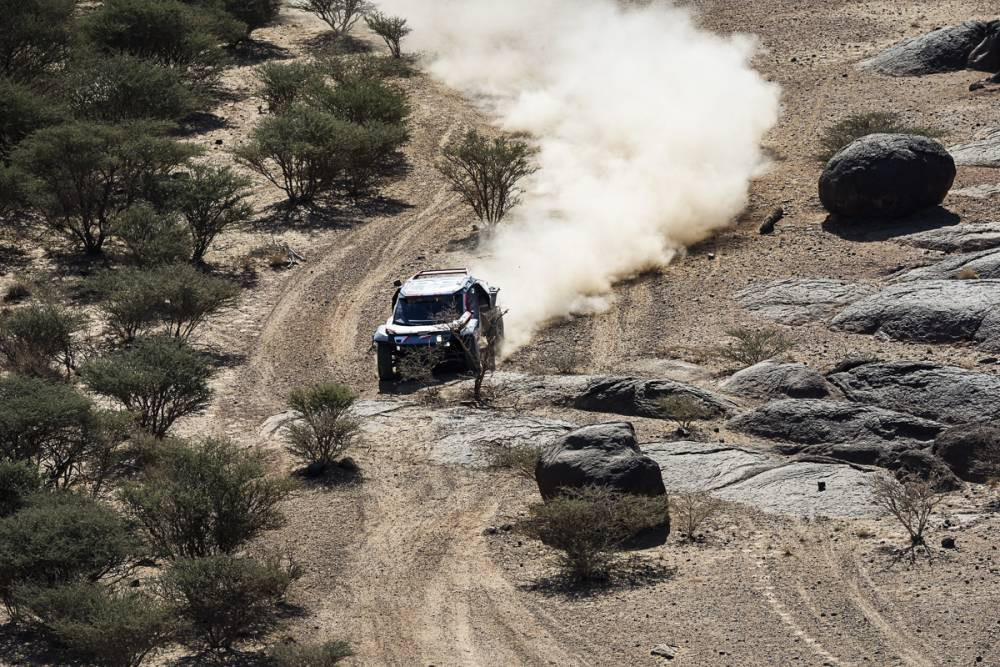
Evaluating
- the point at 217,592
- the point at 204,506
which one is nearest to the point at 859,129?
the point at 204,506

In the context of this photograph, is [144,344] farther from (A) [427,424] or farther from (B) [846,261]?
(B) [846,261]

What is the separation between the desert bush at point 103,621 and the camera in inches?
568

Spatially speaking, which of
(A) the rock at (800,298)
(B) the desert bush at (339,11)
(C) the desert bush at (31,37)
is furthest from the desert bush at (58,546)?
(B) the desert bush at (339,11)

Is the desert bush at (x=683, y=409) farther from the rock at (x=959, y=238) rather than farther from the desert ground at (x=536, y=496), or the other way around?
the rock at (x=959, y=238)

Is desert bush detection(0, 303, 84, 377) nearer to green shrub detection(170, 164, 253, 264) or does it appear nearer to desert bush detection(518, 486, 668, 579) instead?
green shrub detection(170, 164, 253, 264)

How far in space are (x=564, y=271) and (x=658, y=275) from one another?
7.47 feet

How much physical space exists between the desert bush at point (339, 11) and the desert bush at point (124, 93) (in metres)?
13.5

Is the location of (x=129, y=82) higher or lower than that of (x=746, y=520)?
higher

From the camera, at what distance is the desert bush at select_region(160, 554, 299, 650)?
15.5m

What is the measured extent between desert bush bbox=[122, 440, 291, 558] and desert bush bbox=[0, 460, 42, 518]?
3.91 ft

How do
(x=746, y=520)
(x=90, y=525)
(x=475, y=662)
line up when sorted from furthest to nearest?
(x=746, y=520) < (x=90, y=525) < (x=475, y=662)

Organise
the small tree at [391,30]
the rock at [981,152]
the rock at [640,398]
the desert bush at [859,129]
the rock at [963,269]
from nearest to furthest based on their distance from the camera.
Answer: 1. the rock at [640,398]
2. the rock at [963,269]
3. the rock at [981,152]
4. the desert bush at [859,129]
5. the small tree at [391,30]

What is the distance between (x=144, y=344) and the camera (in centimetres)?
2452

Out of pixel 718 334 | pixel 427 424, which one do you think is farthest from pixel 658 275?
pixel 427 424
